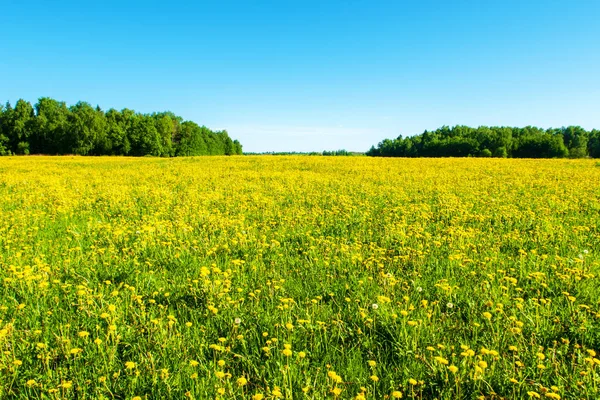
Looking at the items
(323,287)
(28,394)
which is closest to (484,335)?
(323,287)

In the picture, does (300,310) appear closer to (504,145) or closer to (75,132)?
(504,145)

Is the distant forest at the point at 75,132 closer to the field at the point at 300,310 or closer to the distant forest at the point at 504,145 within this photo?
the distant forest at the point at 504,145

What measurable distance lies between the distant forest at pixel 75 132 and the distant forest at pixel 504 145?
219 feet

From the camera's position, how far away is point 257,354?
9.09ft

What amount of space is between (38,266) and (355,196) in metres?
8.12

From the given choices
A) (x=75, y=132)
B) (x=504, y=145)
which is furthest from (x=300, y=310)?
(x=75, y=132)

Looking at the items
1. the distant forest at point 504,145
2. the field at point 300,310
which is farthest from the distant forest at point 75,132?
the field at point 300,310

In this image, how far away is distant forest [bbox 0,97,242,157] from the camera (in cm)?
7362

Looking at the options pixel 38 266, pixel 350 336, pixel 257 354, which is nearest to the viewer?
pixel 257 354

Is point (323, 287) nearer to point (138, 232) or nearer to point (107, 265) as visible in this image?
point (107, 265)

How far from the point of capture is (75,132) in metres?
73.4

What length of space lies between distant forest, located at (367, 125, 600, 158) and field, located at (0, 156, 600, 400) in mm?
66088

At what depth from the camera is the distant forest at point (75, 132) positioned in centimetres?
→ 7362

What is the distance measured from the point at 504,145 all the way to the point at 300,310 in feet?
265
